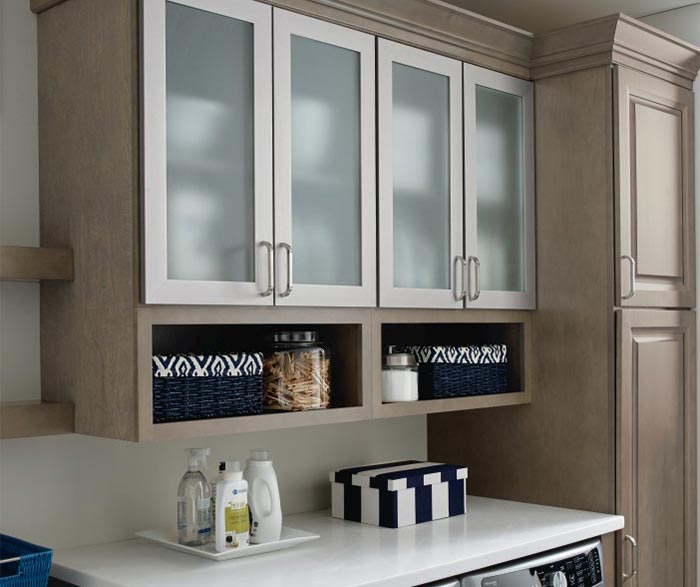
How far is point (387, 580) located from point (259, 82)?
3.85 ft

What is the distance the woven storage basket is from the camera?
192cm

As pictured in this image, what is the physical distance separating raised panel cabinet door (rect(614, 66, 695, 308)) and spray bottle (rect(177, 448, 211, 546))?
133cm

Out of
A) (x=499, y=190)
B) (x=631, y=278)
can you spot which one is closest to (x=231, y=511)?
(x=499, y=190)

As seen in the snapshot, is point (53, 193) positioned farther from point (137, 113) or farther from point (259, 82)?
point (259, 82)

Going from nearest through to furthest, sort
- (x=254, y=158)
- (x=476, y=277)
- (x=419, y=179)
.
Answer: (x=254, y=158), (x=419, y=179), (x=476, y=277)

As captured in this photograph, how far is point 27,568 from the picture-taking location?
1.94 meters

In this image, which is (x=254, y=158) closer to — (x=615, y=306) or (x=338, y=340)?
(x=338, y=340)

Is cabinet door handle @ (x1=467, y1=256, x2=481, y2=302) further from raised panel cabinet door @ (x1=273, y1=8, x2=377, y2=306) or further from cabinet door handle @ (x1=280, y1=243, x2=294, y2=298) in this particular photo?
cabinet door handle @ (x1=280, y1=243, x2=294, y2=298)

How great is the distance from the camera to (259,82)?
2.25 metres

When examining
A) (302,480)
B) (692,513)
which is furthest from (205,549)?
(692,513)

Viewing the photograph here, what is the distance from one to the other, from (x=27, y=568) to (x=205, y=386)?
532 mm

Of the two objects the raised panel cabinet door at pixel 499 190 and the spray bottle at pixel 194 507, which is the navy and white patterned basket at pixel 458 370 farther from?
the spray bottle at pixel 194 507

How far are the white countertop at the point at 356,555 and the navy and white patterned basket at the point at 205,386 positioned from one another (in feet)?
1.13

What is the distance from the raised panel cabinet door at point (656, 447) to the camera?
9.30ft
